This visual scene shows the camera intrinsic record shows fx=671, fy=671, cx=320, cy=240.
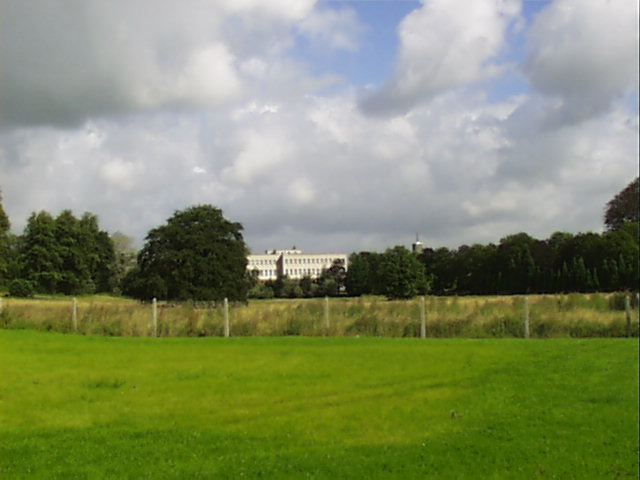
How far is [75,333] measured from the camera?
95.5 ft

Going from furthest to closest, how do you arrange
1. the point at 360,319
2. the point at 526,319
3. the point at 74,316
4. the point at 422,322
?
the point at 74,316 < the point at 360,319 < the point at 422,322 < the point at 526,319

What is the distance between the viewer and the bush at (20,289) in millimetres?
63875

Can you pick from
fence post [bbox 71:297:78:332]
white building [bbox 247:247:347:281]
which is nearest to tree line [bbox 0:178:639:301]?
fence post [bbox 71:297:78:332]

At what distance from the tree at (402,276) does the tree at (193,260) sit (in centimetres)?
A: 1673

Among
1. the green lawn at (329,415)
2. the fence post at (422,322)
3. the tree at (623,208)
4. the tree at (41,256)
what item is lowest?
the green lawn at (329,415)

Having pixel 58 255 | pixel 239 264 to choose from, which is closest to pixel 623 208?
pixel 239 264

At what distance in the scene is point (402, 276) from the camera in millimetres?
67000

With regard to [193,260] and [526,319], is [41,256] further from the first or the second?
[526,319]

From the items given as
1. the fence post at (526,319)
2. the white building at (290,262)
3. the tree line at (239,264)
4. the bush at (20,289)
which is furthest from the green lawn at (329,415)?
the white building at (290,262)

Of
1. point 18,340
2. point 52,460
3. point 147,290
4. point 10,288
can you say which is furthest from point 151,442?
point 10,288

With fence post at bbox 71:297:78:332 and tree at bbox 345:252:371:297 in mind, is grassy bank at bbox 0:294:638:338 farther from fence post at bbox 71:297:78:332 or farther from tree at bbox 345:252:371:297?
tree at bbox 345:252:371:297

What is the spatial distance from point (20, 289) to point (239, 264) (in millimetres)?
23634

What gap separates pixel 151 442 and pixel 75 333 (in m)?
22.2

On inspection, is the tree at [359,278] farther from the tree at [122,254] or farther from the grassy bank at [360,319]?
the grassy bank at [360,319]
